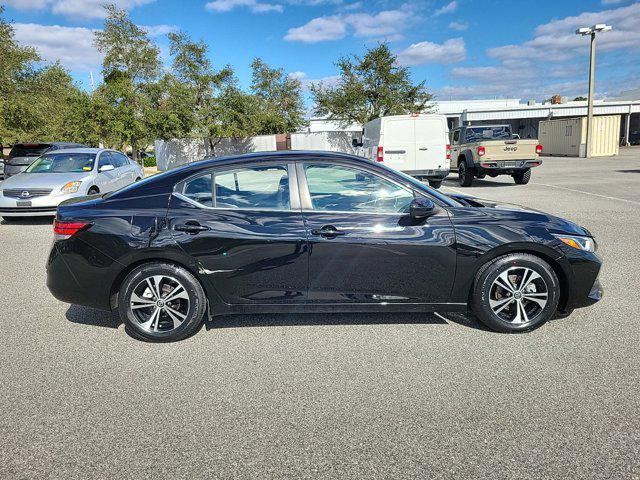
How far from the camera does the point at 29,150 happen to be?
591 inches

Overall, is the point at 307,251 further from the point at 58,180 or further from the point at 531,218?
the point at 58,180

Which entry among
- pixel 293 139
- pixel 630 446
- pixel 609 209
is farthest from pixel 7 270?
pixel 293 139

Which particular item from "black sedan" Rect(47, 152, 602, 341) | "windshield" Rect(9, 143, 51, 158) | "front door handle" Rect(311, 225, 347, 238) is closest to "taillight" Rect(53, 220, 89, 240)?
"black sedan" Rect(47, 152, 602, 341)

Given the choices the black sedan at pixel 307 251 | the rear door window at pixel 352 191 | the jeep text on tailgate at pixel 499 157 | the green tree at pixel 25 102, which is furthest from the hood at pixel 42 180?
the green tree at pixel 25 102

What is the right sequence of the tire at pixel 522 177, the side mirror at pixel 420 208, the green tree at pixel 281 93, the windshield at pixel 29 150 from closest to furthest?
the side mirror at pixel 420 208
the windshield at pixel 29 150
the tire at pixel 522 177
the green tree at pixel 281 93

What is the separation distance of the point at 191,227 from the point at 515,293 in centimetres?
272

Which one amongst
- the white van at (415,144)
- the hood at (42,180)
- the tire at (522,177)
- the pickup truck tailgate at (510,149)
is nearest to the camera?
the hood at (42,180)

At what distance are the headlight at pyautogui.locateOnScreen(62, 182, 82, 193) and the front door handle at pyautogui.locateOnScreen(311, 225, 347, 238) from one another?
8026 millimetres

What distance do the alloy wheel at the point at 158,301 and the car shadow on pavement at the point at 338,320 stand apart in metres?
0.40

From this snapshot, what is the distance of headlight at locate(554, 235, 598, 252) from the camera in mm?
3850

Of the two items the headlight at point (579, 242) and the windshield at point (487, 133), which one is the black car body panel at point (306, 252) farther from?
the windshield at point (487, 133)

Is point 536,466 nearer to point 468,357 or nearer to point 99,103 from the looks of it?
point 468,357

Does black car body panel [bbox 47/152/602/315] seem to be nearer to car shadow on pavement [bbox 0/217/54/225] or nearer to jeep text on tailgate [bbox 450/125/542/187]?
car shadow on pavement [bbox 0/217/54/225]

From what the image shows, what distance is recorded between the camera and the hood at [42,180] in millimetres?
9664
